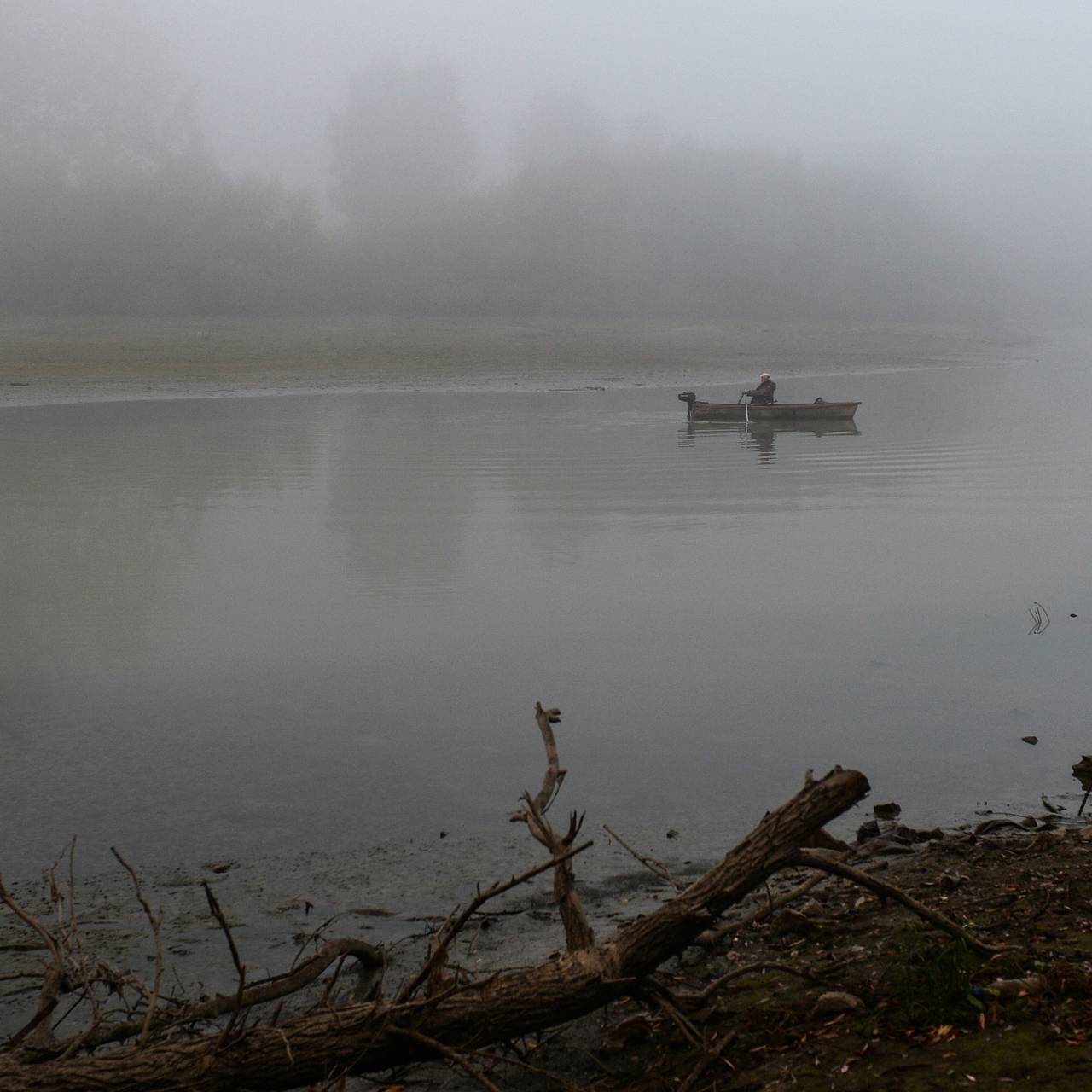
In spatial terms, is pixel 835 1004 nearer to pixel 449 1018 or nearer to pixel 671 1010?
pixel 671 1010

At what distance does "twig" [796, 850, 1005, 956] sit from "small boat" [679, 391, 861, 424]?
1419 inches

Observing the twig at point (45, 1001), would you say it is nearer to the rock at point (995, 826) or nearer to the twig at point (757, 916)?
the twig at point (757, 916)

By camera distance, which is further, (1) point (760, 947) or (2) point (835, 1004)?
A: (1) point (760, 947)

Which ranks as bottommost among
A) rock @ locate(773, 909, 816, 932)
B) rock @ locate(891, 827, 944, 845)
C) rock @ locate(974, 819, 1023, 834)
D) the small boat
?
rock @ locate(891, 827, 944, 845)

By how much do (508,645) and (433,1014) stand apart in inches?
308

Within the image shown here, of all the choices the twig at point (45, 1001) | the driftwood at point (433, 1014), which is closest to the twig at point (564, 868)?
the driftwood at point (433, 1014)

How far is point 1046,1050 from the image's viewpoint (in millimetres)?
4027

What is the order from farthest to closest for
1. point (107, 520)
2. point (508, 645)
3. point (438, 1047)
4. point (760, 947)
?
point (107, 520) → point (508, 645) → point (760, 947) → point (438, 1047)

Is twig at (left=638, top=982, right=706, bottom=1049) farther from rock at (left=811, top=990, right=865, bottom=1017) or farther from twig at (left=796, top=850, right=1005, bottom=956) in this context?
twig at (left=796, top=850, right=1005, bottom=956)

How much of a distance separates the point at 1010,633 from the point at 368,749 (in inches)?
259

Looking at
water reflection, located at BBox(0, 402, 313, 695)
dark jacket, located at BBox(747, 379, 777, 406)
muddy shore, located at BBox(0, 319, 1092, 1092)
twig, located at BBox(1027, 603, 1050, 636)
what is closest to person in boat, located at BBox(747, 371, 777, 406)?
dark jacket, located at BBox(747, 379, 777, 406)

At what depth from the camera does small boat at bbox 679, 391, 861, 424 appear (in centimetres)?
4066

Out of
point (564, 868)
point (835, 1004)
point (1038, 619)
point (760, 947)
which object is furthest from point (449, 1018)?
point (1038, 619)

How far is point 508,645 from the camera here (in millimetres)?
12289
